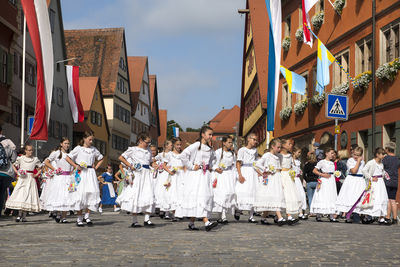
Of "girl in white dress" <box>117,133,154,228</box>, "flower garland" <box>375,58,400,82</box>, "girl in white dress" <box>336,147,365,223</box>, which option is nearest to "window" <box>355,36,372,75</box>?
"flower garland" <box>375,58,400,82</box>

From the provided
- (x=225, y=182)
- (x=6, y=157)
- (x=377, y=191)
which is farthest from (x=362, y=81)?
(x=6, y=157)

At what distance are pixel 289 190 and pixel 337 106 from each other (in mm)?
5273

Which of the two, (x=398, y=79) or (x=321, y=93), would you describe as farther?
(x=321, y=93)

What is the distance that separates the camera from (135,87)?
239 ft

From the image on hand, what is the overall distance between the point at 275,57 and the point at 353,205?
26.2 ft

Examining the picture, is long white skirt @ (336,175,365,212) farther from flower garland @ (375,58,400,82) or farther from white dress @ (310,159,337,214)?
flower garland @ (375,58,400,82)

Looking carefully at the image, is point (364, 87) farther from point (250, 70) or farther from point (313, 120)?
point (250, 70)


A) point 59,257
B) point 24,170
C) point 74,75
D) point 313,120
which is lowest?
point 59,257

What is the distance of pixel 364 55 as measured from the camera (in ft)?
76.5

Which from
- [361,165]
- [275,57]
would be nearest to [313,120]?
[275,57]

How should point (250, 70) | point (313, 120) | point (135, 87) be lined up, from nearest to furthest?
point (313, 120), point (250, 70), point (135, 87)

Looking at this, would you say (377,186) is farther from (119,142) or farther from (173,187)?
(119,142)

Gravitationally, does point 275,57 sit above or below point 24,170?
above

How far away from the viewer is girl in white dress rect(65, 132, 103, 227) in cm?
1334
